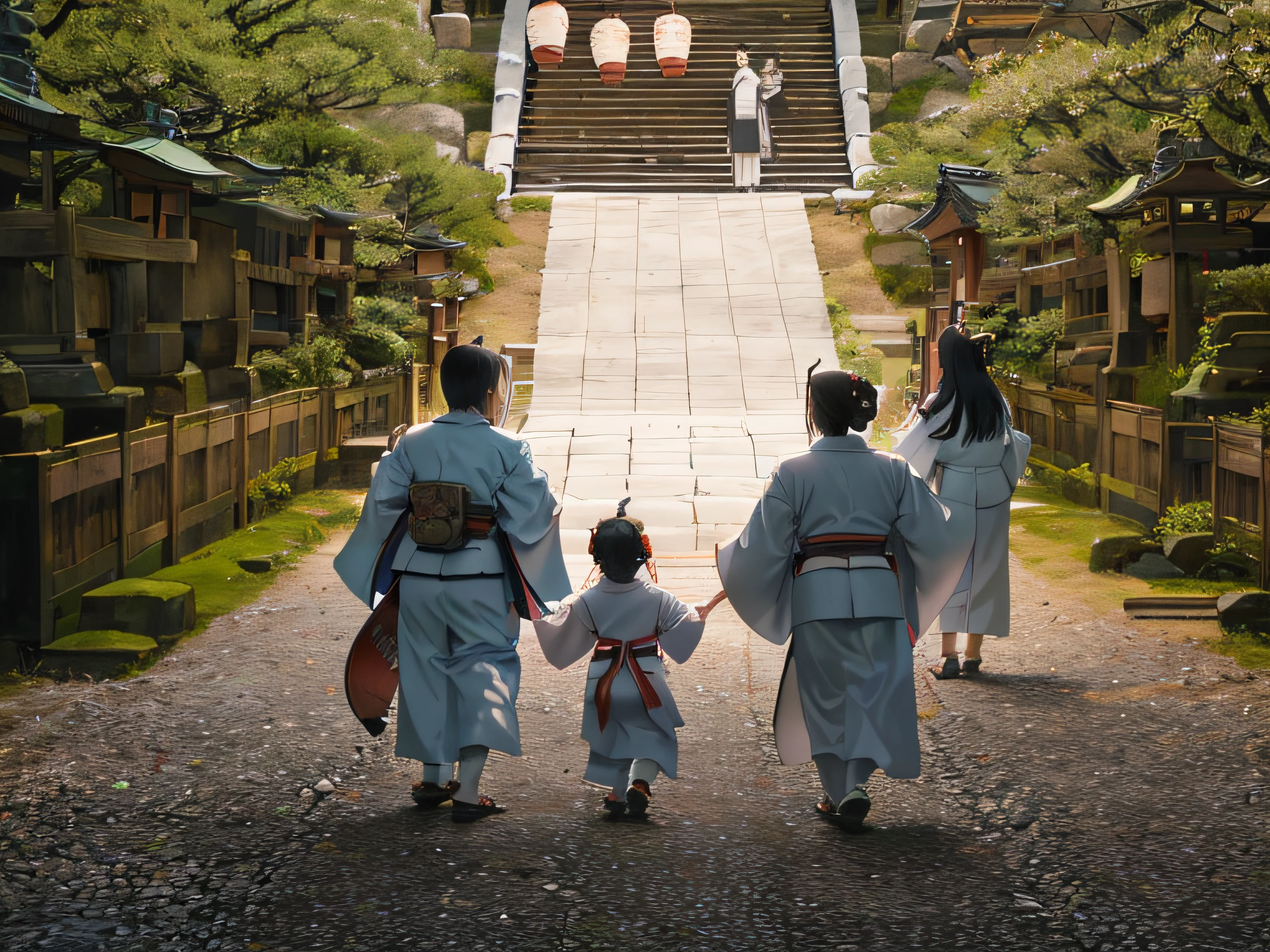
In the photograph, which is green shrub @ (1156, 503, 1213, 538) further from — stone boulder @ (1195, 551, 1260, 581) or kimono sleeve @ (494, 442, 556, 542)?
kimono sleeve @ (494, 442, 556, 542)

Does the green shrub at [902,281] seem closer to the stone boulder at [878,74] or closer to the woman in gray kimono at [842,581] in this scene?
the stone boulder at [878,74]

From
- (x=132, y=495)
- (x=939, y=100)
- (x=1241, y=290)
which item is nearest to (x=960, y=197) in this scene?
(x=1241, y=290)

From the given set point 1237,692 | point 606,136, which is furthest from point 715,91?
point 1237,692

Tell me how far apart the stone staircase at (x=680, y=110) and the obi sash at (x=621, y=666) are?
73.5 feet

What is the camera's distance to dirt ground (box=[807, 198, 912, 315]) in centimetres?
1964

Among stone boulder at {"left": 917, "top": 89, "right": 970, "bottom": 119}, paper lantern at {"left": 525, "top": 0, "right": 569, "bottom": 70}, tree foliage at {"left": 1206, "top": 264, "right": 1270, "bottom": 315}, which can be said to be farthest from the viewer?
paper lantern at {"left": 525, "top": 0, "right": 569, "bottom": 70}

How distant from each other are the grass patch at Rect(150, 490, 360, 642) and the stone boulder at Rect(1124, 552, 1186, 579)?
6.00m

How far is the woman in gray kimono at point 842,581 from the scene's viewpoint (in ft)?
14.4

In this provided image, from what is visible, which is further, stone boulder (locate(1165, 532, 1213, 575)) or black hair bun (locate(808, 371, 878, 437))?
stone boulder (locate(1165, 532, 1213, 575))

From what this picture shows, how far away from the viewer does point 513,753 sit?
439 cm

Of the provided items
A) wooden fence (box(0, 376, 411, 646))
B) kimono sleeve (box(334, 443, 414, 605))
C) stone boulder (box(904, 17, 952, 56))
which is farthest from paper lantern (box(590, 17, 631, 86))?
kimono sleeve (box(334, 443, 414, 605))

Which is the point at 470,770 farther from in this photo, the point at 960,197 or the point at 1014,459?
the point at 960,197

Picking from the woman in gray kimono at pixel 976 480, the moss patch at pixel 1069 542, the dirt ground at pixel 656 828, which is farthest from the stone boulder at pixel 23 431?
the moss patch at pixel 1069 542

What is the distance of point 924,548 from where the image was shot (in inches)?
179
